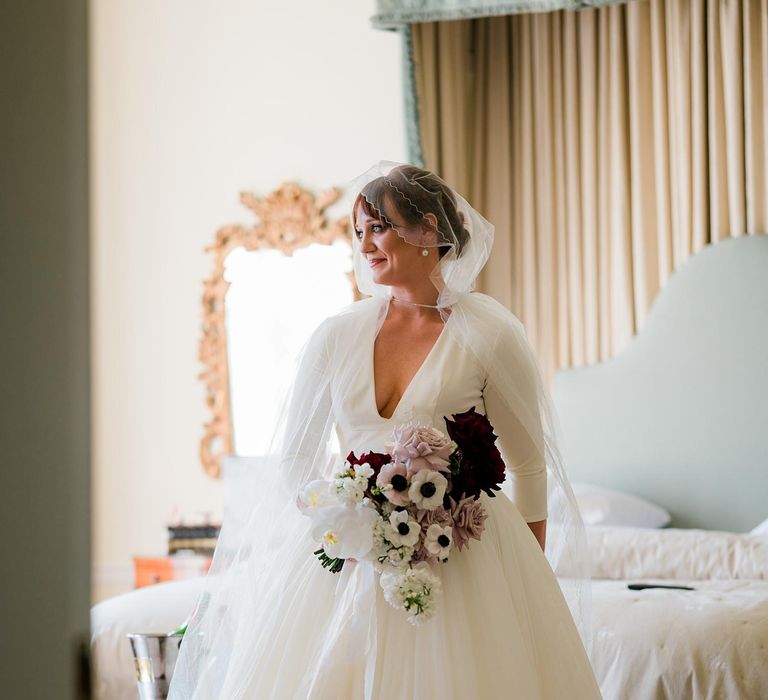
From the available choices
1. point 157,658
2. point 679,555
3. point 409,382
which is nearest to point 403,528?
point 409,382

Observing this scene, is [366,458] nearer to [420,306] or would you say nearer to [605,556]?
[420,306]

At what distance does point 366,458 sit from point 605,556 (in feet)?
6.06

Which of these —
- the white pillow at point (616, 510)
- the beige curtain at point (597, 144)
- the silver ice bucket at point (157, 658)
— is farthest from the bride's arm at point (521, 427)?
the beige curtain at point (597, 144)

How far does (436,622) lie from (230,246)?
12.2 feet

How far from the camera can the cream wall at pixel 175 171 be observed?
519 centimetres

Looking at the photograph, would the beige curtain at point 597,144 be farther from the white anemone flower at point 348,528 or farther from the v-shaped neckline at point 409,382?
the white anemone flower at point 348,528

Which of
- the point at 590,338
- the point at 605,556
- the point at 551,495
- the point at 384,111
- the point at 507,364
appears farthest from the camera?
the point at 384,111

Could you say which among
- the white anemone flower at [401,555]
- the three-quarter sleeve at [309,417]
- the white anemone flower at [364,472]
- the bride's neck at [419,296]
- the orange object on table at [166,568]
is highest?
the bride's neck at [419,296]

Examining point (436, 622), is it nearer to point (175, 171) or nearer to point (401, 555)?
point (401, 555)

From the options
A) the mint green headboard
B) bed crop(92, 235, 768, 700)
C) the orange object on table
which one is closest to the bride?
bed crop(92, 235, 768, 700)

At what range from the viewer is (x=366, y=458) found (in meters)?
1.81

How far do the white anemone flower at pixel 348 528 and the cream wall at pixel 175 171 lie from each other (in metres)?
3.51

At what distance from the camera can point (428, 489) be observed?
1751 millimetres

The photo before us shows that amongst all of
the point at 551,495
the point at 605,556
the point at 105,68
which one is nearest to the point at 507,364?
the point at 551,495
